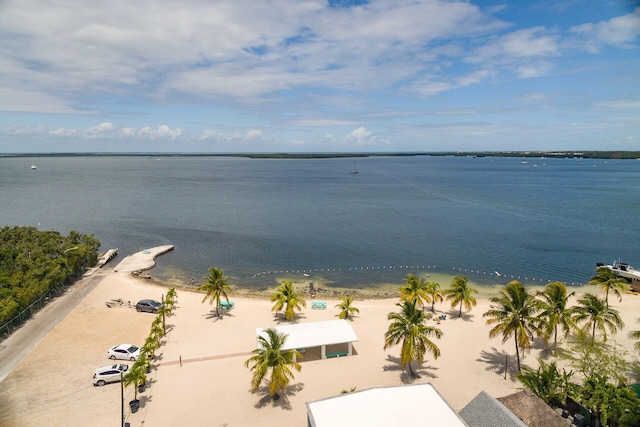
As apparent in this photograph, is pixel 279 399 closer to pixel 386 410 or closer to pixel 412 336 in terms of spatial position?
pixel 386 410

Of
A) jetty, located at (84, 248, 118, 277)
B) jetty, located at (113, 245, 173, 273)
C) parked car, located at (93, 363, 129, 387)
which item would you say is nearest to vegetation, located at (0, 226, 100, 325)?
jetty, located at (84, 248, 118, 277)

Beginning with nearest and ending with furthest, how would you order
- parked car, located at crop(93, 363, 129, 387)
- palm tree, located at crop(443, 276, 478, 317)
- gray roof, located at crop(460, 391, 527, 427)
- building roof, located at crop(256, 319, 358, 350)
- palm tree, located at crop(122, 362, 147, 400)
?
gray roof, located at crop(460, 391, 527, 427)
palm tree, located at crop(122, 362, 147, 400)
parked car, located at crop(93, 363, 129, 387)
building roof, located at crop(256, 319, 358, 350)
palm tree, located at crop(443, 276, 478, 317)

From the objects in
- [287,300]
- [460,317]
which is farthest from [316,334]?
[460,317]

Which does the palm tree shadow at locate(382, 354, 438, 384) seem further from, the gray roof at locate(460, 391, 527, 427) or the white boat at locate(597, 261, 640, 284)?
the white boat at locate(597, 261, 640, 284)

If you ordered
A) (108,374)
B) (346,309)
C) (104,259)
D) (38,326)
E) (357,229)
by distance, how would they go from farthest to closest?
(357,229) < (104,259) < (346,309) < (38,326) < (108,374)

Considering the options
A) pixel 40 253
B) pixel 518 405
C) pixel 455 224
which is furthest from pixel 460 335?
pixel 455 224

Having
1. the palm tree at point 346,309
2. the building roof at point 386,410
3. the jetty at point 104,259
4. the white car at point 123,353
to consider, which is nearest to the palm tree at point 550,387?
the building roof at point 386,410
